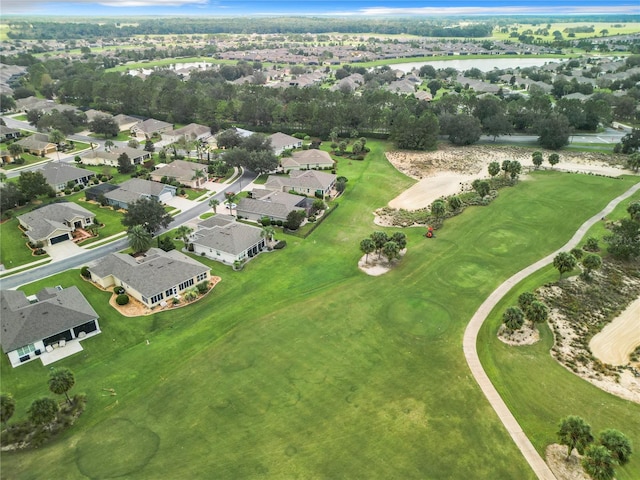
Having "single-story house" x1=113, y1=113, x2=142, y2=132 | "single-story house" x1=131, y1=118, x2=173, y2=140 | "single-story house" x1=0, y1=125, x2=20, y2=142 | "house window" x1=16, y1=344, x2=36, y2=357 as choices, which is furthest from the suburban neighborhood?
"single-story house" x1=113, y1=113, x2=142, y2=132

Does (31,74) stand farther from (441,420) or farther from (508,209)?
(441,420)

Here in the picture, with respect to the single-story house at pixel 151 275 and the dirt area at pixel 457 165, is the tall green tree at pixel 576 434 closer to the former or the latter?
the single-story house at pixel 151 275

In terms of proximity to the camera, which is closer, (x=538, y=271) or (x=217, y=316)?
(x=217, y=316)

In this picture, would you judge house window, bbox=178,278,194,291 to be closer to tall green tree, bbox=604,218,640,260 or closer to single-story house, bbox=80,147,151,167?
single-story house, bbox=80,147,151,167

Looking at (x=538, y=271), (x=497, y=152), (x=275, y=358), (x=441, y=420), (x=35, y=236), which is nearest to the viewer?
(x=441, y=420)

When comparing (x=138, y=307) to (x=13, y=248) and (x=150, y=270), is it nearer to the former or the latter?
(x=150, y=270)

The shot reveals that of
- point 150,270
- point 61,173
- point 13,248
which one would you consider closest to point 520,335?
point 150,270

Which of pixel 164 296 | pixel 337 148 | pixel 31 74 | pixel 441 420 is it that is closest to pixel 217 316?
pixel 164 296
